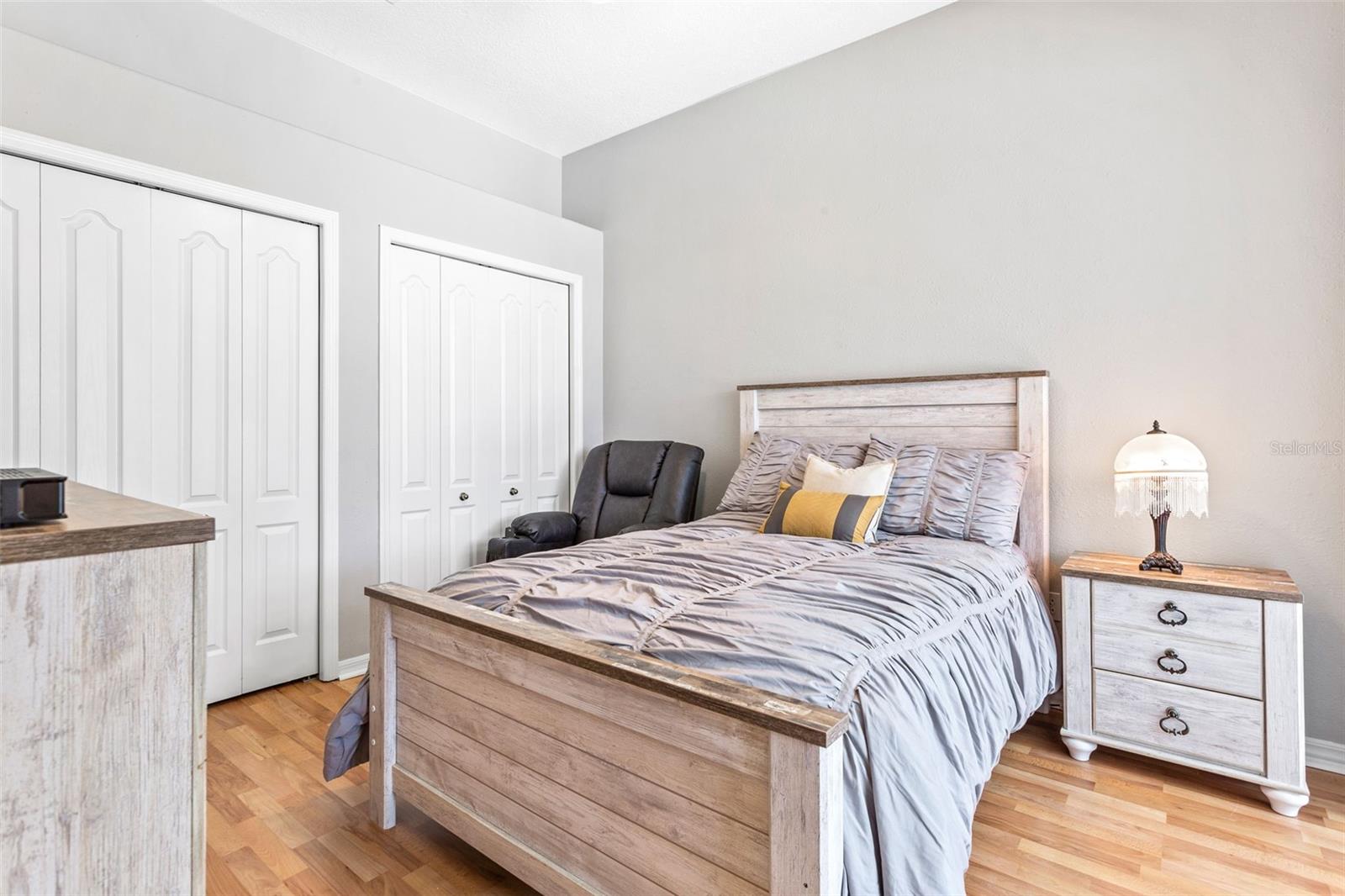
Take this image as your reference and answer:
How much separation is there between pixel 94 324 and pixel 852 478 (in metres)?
2.73

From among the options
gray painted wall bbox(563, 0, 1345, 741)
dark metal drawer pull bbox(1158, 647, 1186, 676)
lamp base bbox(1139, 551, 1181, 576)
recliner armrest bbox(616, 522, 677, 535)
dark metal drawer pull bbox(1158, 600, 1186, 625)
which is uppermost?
gray painted wall bbox(563, 0, 1345, 741)

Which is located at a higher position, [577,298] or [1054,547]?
[577,298]

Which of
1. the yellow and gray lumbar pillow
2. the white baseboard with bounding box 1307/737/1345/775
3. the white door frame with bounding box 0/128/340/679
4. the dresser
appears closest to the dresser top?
the dresser

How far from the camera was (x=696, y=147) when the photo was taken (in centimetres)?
379

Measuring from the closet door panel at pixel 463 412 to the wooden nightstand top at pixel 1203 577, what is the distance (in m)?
2.67

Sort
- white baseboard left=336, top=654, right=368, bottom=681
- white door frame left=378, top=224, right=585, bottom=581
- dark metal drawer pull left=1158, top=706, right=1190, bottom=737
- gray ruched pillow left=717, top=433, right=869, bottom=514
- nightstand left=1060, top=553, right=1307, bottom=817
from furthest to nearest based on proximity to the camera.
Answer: white door frame left=378, top=224, right=585, bottom=581, white baseboard left=336, top=654, right=368, bottom=681, gray ruched pillow left=717, top=433, right=869, bottom=514, dark metal drawer pull left=1158, top=706, right=1190, bottom=737, nightstand left=1060, top=553, right=1307, bottom=817

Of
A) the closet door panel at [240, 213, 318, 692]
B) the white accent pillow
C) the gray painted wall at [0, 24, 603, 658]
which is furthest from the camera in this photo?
the closet door panel at [240, 213, 318, 692]

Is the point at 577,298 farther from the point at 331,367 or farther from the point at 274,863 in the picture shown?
the point at 274,863

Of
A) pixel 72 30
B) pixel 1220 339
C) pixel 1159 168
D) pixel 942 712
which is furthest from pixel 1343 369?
pixel 72 30

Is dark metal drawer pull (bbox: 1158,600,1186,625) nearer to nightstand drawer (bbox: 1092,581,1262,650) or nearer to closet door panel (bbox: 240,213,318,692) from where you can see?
nightstand drawer (bbox: 1092,581,1262,650)

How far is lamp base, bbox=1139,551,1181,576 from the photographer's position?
2.16 metres

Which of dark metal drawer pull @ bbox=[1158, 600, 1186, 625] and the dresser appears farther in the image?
dark metal drawer pull @ bbox=[1158, 600, 1186, 625]

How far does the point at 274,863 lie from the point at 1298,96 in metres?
3.72

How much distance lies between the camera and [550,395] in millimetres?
4012
